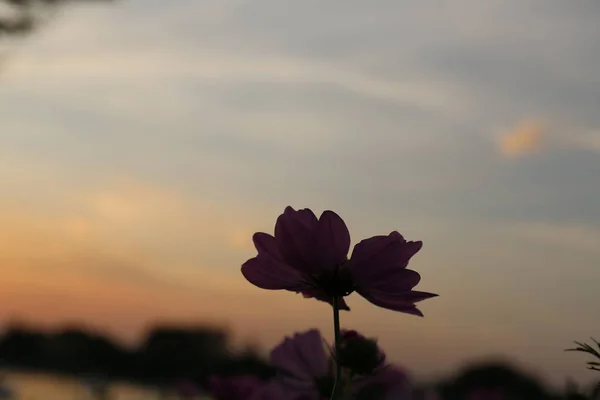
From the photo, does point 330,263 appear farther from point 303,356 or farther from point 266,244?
point 303,356

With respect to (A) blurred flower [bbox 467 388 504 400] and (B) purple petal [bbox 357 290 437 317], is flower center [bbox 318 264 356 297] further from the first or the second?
(A) blurred flower [bbox 467 388 504 400]

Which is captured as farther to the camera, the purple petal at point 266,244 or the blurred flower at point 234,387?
the blurred flower at point 234,387

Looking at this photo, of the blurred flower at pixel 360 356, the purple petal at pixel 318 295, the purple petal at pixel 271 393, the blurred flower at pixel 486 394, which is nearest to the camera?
the blurred flower at pixel 360 356

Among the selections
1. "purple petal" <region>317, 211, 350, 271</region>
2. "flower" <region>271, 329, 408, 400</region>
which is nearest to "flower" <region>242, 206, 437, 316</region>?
"purple petal" <region>317, 211, 350, 271</region>

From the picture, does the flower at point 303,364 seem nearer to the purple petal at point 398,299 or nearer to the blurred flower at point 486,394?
the purple petal at point 398,299

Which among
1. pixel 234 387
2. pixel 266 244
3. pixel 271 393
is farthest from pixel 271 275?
pixel 234 387

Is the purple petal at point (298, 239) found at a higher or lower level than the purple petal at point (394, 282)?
higher

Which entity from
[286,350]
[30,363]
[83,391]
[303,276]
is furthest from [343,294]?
[30,363]

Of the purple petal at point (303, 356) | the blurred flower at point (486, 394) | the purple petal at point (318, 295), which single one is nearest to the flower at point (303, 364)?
the purple petal at point (303, 356)

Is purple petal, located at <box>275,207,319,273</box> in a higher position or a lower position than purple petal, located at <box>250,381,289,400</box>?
higher
